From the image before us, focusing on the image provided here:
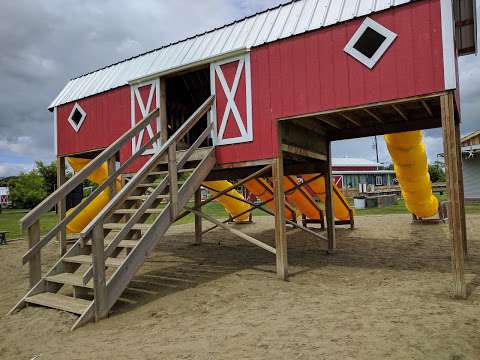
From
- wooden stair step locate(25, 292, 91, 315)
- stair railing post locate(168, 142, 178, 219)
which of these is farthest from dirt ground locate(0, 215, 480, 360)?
stair railing post locate(168, 142, 178, 219)

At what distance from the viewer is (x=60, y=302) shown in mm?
5000

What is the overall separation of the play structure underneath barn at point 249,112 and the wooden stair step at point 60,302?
0.08 feet

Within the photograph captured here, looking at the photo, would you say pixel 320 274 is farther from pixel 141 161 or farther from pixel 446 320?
pixel 141 161

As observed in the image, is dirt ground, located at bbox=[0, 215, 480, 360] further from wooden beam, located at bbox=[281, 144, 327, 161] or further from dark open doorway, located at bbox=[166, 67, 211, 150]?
dark open doorway, located at bbox=[166, 67, 211, 150]

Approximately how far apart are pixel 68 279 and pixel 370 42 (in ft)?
19.5

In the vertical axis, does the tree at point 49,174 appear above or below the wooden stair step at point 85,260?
above

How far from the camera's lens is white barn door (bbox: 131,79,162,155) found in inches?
323

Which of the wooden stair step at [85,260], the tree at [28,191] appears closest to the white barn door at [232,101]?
the wooden stair step at [85,260]

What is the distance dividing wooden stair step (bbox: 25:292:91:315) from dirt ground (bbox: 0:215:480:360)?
0.32ft

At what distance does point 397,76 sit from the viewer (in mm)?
5645

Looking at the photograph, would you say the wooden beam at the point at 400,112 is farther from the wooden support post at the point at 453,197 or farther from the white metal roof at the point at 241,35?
the white metal roof at the point at 241,35

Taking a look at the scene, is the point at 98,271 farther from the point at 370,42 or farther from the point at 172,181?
the point at 370,42

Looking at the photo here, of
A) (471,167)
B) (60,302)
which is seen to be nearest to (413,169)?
(60,302)

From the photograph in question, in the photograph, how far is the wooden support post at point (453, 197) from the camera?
5.04 meters
